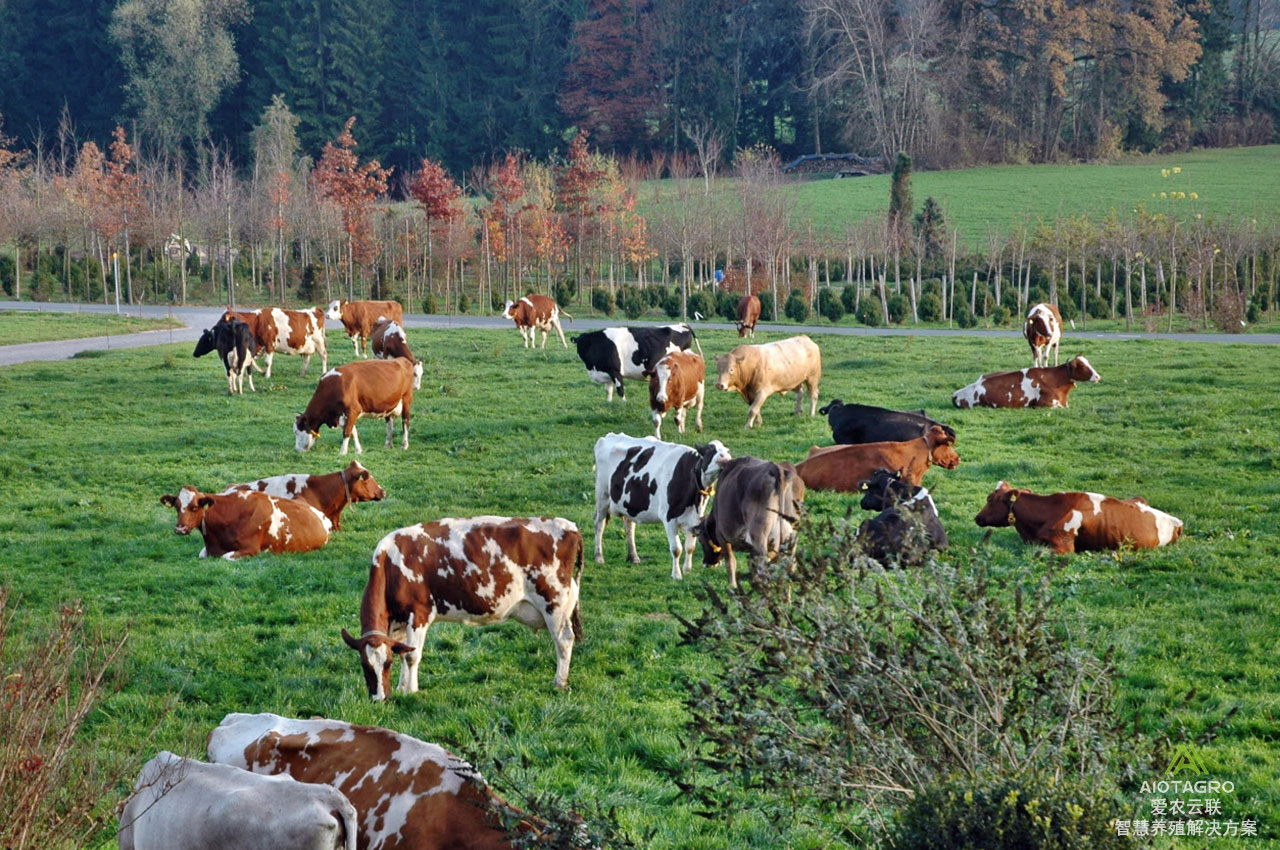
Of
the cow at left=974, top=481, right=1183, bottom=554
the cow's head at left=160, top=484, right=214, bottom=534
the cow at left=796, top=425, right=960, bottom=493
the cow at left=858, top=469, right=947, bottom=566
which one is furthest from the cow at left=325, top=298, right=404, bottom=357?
the cow at left=974, top=481, right=1183, bottom=554

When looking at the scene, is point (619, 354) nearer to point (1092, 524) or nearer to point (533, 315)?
point (533, 315)

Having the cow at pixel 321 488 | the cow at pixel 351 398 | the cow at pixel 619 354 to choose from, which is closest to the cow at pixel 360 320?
the cow at pixel 619 354

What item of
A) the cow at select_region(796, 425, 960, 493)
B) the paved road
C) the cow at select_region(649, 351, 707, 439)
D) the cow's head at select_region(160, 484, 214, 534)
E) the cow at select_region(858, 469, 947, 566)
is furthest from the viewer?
the paved road

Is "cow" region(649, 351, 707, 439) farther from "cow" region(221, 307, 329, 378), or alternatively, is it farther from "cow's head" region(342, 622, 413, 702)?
"cow's head" region(342, 622, 413, 702)

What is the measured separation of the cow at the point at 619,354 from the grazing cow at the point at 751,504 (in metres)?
11.2

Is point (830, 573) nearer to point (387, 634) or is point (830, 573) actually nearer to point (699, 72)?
point (387, 634)

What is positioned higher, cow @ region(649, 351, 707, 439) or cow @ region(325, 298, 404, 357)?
cow @ region(325, 298, 404, 357)

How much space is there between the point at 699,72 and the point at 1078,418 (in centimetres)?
8229

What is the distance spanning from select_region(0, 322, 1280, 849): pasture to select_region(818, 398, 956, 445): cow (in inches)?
29.4

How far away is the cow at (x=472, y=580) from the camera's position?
878 centimetres

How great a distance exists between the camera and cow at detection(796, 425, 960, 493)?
49.0ft

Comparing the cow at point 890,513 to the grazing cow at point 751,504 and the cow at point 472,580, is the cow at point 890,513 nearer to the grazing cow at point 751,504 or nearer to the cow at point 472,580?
the grazing cow at point 751,504

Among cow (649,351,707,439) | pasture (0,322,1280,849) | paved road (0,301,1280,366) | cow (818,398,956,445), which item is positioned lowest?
pasture (0,322,1280,849)

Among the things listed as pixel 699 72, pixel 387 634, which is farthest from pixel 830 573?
pixel 699 72
